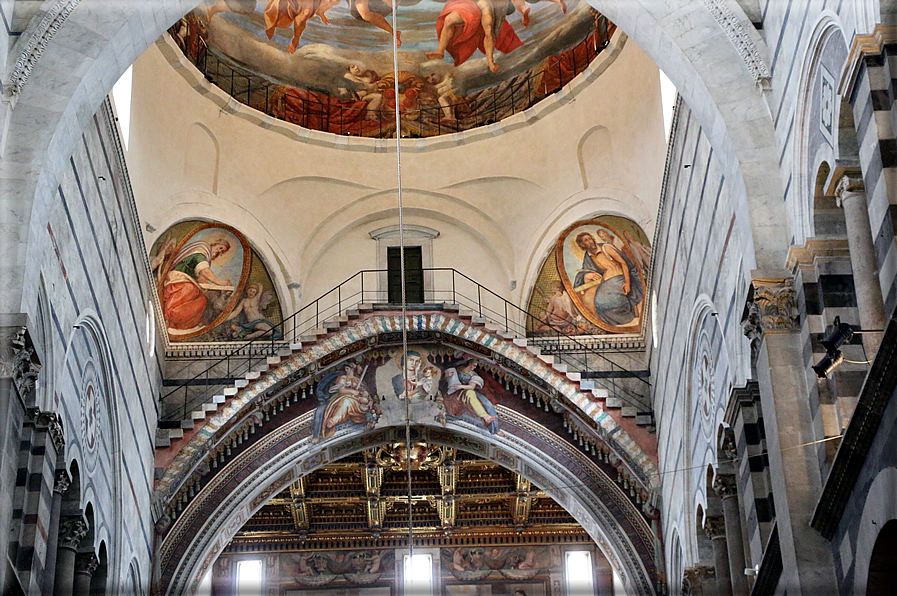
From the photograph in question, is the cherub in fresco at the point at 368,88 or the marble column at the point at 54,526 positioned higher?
the cherub in fresco at the point at 368,88

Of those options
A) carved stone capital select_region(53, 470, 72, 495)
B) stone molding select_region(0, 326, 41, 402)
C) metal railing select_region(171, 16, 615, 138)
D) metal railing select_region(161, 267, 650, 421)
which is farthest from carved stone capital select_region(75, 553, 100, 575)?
metal railing select_region(171, 16, 615, 138)

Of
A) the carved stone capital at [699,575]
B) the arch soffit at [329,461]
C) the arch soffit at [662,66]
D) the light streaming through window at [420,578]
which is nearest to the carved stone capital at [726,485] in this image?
the carved stone capital at [699,575]

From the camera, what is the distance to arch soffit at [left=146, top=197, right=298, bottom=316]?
845 inches

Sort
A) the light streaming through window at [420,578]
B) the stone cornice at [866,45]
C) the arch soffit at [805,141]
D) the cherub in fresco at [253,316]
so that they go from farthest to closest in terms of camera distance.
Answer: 1. the light streaming through window at [420,578]
2. the cherub in fresco at [253,316]
3. the arch soffit at [805,141]
4. the stone cornice at [866,45]

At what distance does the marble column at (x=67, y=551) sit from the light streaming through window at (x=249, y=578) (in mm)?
11319

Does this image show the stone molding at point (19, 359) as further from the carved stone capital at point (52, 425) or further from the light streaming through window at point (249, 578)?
the light streaming through window at point (249, 578)

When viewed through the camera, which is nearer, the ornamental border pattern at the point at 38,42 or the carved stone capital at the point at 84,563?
the ornamental border pattern at the point at 38,42

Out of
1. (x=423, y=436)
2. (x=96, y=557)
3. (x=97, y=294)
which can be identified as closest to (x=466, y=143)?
(x=423, y=436)

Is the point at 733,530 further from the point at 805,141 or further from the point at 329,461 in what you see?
the point at 329,461

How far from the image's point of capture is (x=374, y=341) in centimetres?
Result: 2106

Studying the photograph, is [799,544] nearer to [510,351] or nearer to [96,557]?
[96,557]

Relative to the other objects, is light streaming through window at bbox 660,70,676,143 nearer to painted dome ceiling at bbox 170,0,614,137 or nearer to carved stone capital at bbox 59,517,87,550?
painted dome ceiling at bbox 170,0,614,137

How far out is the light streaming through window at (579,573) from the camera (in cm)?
2580

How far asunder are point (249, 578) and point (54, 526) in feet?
39.7
